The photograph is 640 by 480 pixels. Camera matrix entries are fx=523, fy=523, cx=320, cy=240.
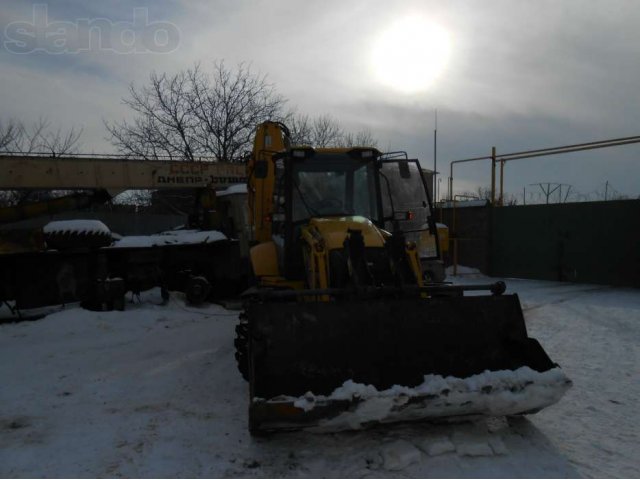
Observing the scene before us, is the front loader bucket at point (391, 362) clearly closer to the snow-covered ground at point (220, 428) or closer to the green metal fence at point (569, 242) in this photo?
the snow-covered ground at point (220, 428)

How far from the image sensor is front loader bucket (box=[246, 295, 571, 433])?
12.5 ft

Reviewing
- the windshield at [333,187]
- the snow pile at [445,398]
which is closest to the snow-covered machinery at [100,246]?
the windshield at [333,187]

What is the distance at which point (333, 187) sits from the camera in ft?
20.8

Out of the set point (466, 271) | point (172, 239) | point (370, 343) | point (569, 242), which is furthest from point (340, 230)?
point (466, 271)

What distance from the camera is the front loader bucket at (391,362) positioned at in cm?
382

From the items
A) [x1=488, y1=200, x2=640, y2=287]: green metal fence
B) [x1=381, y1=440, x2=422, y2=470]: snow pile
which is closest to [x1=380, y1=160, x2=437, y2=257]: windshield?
[x1=488, y1=200, x2=640, y2=287]: green metal fence

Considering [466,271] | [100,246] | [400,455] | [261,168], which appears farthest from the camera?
[466,271]

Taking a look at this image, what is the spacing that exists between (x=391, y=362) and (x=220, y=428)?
62.5 inches

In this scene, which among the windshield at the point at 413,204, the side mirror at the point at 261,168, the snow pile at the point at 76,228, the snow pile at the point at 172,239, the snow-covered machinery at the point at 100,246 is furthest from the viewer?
the snow pile at the point at 172,239

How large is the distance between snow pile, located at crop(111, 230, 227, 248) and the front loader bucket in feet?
24.2

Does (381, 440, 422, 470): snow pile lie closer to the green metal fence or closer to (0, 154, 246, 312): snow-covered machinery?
(0, 154, 246, 312): snow-covered machinery

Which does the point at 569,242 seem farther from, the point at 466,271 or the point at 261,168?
the point at 261,168

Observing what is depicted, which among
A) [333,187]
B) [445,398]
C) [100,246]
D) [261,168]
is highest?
[261,168]

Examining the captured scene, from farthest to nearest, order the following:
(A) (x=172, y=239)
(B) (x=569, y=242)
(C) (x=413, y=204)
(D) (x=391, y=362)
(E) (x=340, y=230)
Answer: (B) (x=569, y=242) → (A) (x=172, y=239) → (C) (x=413, y=204) → (E) (x=340, y=230) → (D) (x=391, y=362)
